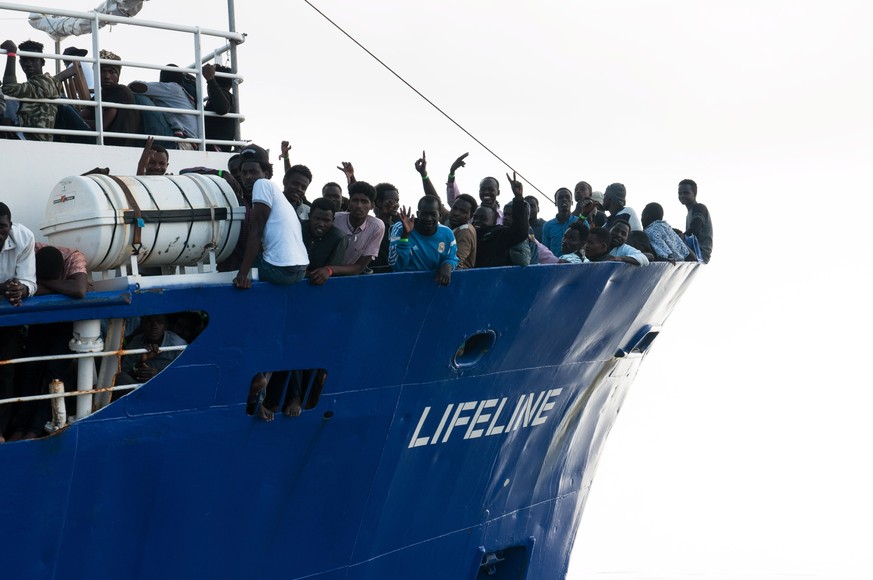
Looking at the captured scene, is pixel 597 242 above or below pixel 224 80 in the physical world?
below

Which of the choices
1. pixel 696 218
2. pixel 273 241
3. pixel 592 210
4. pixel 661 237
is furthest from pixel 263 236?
pixel 696 218

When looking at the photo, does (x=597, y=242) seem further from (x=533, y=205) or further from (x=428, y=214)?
(x=428, y=214)

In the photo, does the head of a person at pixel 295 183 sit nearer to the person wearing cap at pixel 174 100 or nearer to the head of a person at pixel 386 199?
the head of a person at pixel 386 199

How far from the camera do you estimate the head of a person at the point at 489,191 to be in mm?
10852

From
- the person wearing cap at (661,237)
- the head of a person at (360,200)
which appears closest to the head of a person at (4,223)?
the head of a person at (360,200)

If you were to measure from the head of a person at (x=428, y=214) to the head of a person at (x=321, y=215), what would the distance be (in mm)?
725

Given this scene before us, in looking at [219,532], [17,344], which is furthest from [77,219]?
[219,532]

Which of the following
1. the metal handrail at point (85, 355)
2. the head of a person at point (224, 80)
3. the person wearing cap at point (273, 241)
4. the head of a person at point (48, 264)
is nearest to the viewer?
the metal handrail at point (85, 355)

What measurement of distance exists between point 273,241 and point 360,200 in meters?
0.98

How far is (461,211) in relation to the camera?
32.6 feet

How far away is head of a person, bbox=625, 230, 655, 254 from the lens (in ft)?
39.0

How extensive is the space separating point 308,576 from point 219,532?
1.09m

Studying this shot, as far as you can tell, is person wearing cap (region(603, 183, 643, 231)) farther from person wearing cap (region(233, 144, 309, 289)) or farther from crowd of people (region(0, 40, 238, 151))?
person wearing cap (region(233, 144, 309, 289))

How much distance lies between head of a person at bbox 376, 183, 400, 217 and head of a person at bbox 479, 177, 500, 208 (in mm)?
1545
